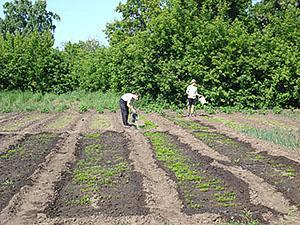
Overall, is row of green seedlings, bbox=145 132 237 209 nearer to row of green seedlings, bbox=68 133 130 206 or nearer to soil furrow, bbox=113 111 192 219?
soil furrow, bbox=113 111 192 219

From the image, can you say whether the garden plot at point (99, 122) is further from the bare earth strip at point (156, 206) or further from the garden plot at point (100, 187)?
the bare earth strip at point (156, 206)

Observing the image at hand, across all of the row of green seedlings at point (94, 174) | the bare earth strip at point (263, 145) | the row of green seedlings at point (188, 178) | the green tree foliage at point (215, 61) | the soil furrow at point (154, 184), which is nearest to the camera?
the soil furrow at point (154, 184)

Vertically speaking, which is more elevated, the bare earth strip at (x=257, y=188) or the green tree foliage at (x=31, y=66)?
the green tree foliage at (x=31, y=66)

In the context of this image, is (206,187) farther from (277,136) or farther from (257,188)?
(277,136)

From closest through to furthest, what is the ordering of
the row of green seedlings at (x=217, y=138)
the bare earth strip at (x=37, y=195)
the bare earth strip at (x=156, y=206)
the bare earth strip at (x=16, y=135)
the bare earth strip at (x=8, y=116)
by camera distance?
the bare earth strip at (x=156, y=206)
the bare earth strip at (x=37, y=195)
the row of green seedlings at (x=217, y=138)
the bare earth strip at (x=16, y=135)
the bare earth strip at (x=8, y=116)

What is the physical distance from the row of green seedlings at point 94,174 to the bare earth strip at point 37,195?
1.19ft

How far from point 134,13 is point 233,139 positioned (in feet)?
96.5

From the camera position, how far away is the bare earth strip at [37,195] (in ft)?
18.6

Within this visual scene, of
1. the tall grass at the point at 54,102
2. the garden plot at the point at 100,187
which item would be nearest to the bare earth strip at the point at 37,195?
the garden plot at the point at 100,187

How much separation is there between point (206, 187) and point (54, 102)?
17.3 m

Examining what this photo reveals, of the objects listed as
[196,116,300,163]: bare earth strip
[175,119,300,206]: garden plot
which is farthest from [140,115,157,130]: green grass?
[196,116,300,163]: bare earth strip

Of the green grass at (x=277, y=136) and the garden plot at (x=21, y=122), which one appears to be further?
the garden plot at (x=21, y=122)

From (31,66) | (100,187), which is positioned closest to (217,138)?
(100,187)

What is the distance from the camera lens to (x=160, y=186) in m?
7.12
